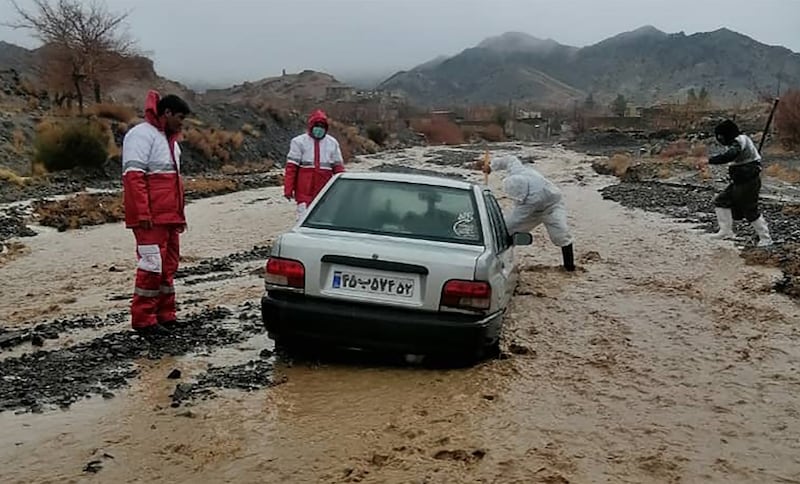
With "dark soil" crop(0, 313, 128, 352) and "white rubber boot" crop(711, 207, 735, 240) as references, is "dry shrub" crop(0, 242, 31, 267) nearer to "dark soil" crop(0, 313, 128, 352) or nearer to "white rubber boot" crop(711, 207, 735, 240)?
"dark soil" crop(0, 313, 128, 352)

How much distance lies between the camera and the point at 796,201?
60.0ft

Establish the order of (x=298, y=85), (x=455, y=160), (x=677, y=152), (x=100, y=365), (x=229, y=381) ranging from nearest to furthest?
(x=229, y=381), (x=100, y=365), (x=677, y=152), (x=455, y=160), (x=298, y=85)

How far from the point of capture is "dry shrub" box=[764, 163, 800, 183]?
23763 millimetres

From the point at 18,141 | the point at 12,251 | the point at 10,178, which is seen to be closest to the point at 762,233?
the point at 12,251

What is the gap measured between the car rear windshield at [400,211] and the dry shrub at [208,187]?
1632 centimetres

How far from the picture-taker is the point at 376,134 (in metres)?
56.9

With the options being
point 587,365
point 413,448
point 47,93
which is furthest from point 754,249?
point 47,93

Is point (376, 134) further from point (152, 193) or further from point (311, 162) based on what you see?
point (152, 193)

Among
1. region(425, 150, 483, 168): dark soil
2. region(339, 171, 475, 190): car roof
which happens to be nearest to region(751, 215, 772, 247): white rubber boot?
region(339, 171, 475, 190): car roof

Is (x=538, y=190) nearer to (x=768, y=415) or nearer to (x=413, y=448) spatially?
(x=768, y=415)

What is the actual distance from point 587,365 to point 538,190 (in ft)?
12.3

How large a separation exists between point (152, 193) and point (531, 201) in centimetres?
498

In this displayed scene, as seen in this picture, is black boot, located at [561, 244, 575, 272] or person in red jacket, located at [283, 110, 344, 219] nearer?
person in red jacket, located at [283, 110, 344, 219]

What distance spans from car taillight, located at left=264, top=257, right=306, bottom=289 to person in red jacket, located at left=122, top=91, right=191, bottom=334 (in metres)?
1.32
